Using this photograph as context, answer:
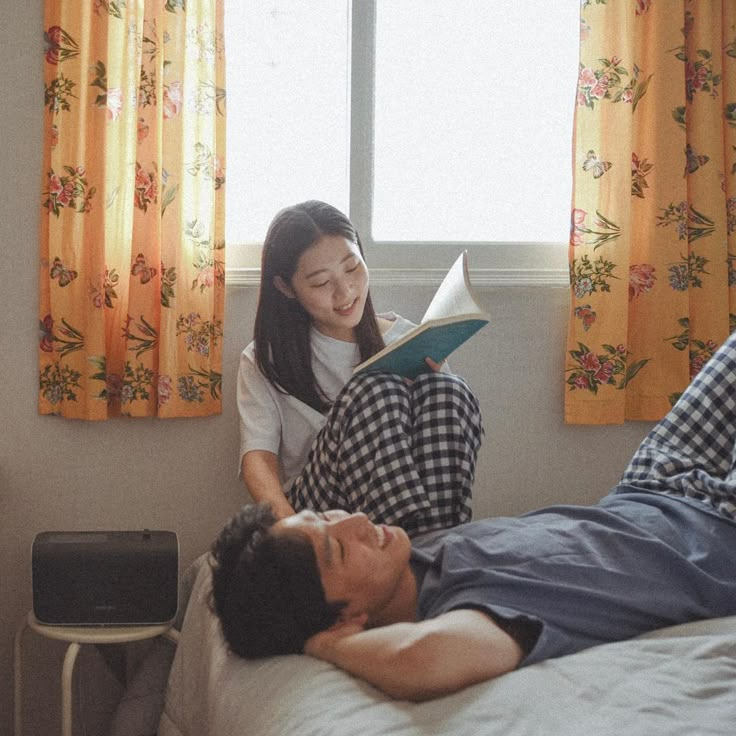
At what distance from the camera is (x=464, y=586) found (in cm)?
125

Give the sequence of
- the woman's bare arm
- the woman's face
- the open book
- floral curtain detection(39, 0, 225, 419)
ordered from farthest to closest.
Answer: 1. floral curtain detection(39, 0, 225, 419)
2. the woman's face
3. the woman's bare arm
4. the open book

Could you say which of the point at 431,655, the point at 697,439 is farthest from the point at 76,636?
the point at 697,439

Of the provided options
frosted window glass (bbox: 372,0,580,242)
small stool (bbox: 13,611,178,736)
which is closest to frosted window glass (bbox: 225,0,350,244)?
frosted window glass (bbox: 372,0,580,242)

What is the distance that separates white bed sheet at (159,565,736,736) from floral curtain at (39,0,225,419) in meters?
0.99

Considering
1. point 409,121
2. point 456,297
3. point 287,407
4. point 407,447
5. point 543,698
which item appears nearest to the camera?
point 543,698

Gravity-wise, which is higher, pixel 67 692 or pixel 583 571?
pixel 583 571

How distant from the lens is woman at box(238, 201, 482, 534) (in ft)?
5.09

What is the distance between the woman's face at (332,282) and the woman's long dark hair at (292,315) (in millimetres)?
16

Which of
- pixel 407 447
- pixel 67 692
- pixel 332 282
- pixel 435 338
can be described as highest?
pixel 332 282

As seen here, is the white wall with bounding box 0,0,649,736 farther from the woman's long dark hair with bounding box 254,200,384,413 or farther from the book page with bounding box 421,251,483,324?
the book page with bounding box 421,251,483,324

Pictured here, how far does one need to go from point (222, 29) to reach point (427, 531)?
1230 mm

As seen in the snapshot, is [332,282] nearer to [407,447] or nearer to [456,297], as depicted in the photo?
[456,297]

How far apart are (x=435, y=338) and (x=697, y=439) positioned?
496 millimetres

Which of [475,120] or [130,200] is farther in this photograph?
[475,120]
